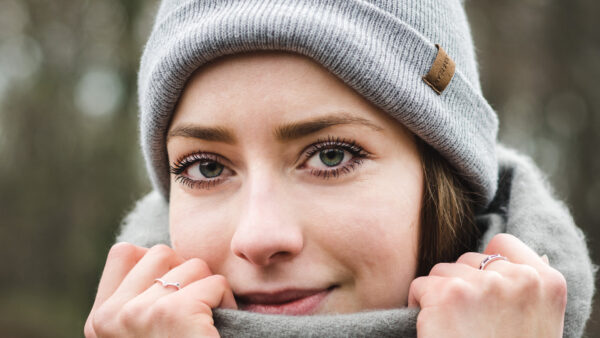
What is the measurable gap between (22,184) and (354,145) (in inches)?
385

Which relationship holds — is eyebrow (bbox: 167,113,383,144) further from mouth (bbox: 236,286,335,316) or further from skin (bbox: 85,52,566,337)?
mouth (bbox: 236,286,335,316)

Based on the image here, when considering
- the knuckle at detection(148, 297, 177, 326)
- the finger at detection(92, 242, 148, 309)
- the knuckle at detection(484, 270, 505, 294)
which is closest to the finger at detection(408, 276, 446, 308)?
the knuckle at detection(484, 270, 505, 294)

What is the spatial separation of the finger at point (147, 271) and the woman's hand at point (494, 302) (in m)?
0.83

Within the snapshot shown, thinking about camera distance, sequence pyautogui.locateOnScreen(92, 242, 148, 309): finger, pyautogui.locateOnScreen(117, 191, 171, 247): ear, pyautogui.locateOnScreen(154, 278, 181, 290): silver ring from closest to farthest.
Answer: pyautogui.locateOnScreen(154, 278, 181, 290): silver ring → pyautogui.locateOnScreen(92, 242, 148, 309): finger → pyautogui.locateOnScreen(117, 191, 171, 247): ear

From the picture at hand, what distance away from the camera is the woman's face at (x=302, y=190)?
143 cm

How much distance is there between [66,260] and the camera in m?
9.25

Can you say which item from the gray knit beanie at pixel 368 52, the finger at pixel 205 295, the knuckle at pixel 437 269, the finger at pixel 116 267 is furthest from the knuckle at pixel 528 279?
the finger at pixel 116 267

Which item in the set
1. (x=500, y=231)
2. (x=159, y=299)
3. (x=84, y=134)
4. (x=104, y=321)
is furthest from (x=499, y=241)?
(x=84, y=134)

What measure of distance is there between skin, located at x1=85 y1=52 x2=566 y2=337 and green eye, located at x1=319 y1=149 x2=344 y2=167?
→ 0.04 ft

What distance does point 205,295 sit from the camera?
56.7 inches

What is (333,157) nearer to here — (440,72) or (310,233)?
(310,233)

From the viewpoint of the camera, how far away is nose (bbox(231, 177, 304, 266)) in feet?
4.48

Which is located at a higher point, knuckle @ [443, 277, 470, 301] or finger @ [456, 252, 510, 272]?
finger @ [456, 252, 510, 272]

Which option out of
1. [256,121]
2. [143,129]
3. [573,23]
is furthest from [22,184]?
[573,23]
